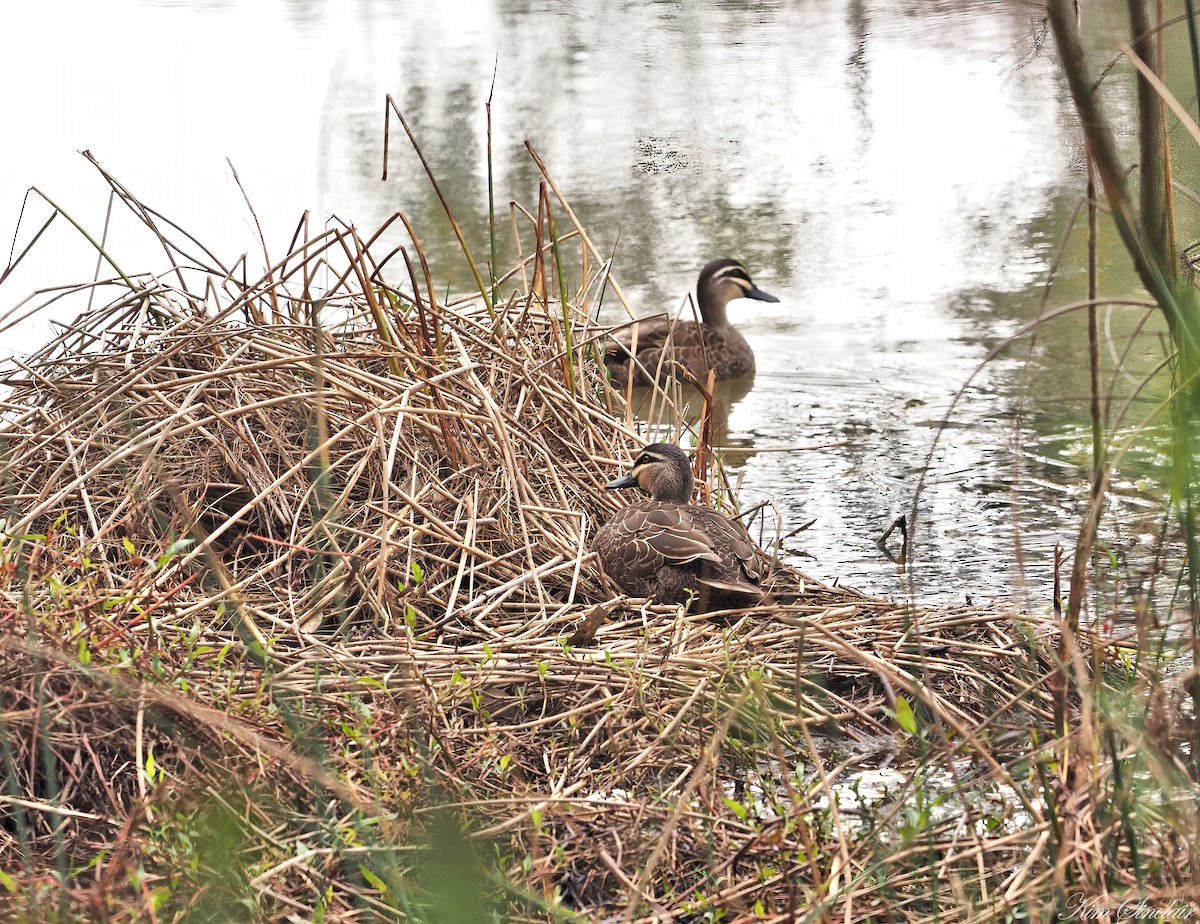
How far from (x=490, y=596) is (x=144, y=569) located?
922mm

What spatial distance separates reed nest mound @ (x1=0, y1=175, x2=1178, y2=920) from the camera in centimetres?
238

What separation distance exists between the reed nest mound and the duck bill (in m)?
2.86

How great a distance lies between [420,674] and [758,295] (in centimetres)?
500

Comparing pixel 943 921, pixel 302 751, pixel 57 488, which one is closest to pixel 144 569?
pixel 57 488

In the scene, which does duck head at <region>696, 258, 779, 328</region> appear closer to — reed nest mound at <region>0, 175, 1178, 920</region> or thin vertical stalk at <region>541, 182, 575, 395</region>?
reed nest mound at <region>0, 175, 1178, 920</region>

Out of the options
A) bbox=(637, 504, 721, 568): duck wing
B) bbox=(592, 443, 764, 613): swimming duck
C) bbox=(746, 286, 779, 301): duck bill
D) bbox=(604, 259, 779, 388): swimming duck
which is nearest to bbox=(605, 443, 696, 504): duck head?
bbox=(592, 443, 764, 613): swimming duck

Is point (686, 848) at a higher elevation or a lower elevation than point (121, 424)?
lower

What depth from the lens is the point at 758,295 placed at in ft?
25.3

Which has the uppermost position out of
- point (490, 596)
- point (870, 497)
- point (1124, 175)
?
point (1124, 175)

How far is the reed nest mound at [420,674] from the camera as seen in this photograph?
238 cm

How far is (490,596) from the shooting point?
3699 mm

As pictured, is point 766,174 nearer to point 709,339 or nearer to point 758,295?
point 758,295

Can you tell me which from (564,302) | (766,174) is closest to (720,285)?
(766,174)

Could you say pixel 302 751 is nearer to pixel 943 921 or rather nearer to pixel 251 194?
pixel 943 921
